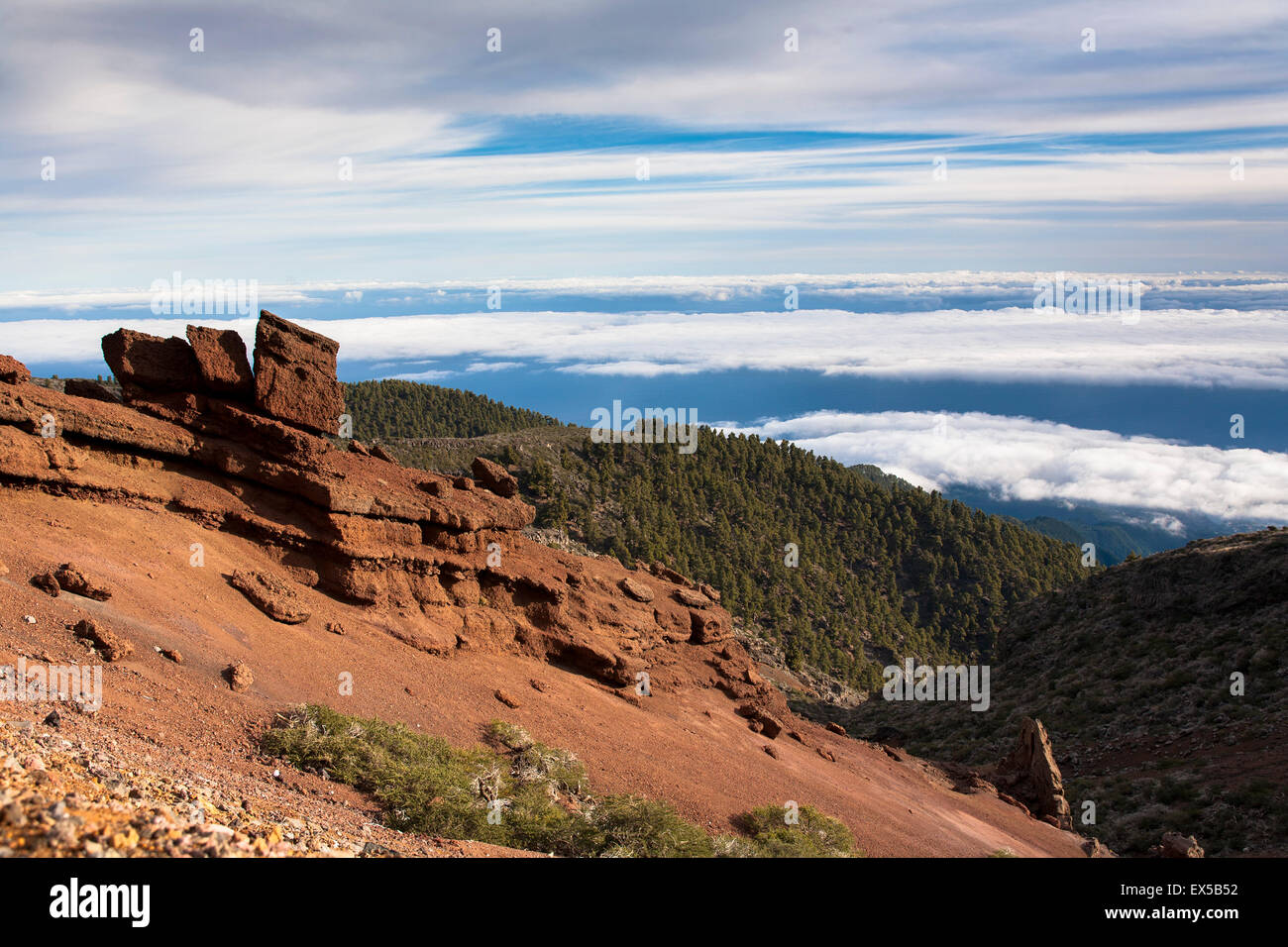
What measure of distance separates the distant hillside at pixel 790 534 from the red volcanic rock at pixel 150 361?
4762 cm

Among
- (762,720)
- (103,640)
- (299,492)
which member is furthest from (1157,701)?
(103,640)

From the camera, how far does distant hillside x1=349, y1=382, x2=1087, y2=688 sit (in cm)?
7481

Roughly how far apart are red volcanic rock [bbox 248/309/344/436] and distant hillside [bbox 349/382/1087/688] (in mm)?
45327

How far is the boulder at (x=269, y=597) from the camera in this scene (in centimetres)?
1670

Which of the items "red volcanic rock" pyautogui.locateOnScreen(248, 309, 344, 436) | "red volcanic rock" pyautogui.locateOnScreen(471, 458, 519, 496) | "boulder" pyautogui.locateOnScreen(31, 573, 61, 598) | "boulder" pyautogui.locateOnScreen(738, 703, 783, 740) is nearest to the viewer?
"boulder" pyautogui.locateOnScreen(31, 573, 61, 598)

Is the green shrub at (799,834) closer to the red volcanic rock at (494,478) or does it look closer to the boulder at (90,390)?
the red volcanic rock at (494,478)

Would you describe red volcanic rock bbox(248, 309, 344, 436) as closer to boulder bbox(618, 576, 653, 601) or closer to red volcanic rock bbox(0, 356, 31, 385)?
red volcanic rock bbox(0, 356, 31, 385)

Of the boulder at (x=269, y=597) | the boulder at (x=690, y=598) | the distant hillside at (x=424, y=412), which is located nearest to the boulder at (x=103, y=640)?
the boulder at (x=269, y=597)

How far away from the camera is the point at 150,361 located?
1856 cm

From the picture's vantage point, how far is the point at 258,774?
11883mm

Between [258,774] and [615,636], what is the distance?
1232cm

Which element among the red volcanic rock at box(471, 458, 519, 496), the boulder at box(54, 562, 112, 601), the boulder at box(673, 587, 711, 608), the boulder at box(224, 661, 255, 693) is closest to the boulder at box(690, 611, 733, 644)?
the boulder at box(673, 587, 711, 608)
